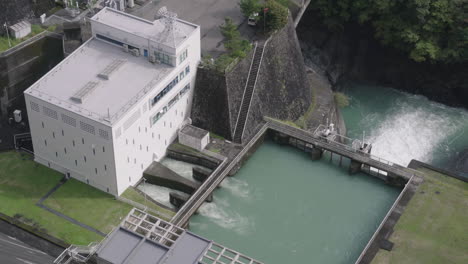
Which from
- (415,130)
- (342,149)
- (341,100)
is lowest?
(415,130)

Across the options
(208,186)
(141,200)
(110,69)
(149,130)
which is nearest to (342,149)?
(208,186)

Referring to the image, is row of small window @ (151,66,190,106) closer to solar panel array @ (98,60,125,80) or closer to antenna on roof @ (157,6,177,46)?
antenna on roof @ (157,6,177,46)

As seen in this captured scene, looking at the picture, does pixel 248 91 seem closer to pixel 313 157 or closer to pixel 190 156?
pixel 190 156

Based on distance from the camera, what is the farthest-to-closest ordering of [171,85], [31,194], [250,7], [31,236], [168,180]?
[250,7] → [171,85] → [168,180] → [31,194] → [31,236]

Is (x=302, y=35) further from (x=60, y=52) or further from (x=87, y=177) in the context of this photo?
(x=87, y=177)

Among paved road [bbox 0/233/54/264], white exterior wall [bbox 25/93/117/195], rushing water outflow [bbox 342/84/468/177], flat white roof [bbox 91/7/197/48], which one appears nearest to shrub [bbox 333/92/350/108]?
rushing water outflow [bbox 342/84/468/177]
